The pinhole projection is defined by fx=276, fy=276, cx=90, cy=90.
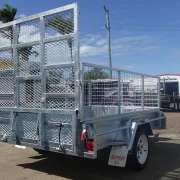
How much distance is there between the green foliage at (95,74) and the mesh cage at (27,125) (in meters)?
1.17

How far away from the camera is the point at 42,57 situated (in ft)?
15.7

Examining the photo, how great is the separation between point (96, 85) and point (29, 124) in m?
1.41

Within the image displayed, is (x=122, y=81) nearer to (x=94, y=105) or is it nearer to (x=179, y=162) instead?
(x=94, y=105)

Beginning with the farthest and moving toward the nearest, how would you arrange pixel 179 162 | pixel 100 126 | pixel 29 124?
pixel 179 162, pixel 29 124, pixel 100 126

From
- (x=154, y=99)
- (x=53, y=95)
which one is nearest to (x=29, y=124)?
(x=53, y=95)

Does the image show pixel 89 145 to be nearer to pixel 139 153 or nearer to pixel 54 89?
pixel 54 89

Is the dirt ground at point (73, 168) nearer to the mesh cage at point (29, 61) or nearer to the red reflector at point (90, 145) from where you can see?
the red reflector at point (90, 145)

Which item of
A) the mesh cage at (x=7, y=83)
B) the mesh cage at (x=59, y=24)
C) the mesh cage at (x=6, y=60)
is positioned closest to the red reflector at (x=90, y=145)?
the mesh cage at (x=59, y=24)

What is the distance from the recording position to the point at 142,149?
18.7ft

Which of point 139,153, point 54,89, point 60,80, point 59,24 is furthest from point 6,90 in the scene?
point 139,153

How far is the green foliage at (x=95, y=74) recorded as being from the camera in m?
4.61

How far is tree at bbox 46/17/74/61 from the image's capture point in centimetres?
443

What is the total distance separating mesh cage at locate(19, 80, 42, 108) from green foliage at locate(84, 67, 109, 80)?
0.90m

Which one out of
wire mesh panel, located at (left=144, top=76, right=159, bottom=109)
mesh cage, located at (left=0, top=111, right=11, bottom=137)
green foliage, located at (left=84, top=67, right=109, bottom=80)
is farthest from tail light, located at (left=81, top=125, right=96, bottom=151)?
wire mesh panel, located at (left=144, top=76, right=159, bottom=109)
